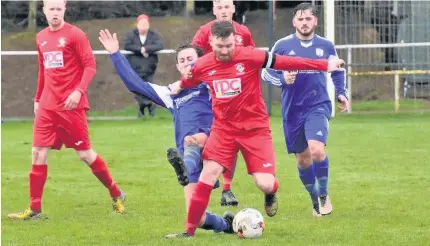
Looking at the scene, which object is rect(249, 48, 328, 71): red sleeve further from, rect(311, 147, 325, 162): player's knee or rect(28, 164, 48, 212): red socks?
rect(28, 164, 48, 212): red socks

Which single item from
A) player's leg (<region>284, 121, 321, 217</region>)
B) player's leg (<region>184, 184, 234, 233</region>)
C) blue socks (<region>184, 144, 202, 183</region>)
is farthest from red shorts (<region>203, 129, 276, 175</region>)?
player's leg (<region>284, 121, 321, 217</region>)

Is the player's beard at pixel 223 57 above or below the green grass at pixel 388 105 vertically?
above

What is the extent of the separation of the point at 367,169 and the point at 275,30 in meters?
11.0

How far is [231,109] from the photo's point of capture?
338 inches

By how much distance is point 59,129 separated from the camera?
10.3m

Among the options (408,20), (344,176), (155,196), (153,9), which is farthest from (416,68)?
(155,196)

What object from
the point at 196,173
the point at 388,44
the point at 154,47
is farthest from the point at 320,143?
the point at 388,44

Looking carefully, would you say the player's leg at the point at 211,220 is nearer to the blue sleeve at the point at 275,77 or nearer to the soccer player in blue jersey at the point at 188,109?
the soccer player in blue jersey at the point at 188,109

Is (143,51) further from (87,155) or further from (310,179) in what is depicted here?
(310,179)

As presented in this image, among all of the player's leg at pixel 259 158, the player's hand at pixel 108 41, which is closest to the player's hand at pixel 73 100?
the player's hand at pixel 108 41

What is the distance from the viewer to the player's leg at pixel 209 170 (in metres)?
8.52

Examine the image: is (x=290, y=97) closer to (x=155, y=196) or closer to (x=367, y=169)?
(x=155, y=196)

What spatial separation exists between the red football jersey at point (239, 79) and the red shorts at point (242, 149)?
69 mm

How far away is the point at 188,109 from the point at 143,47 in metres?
11.1
